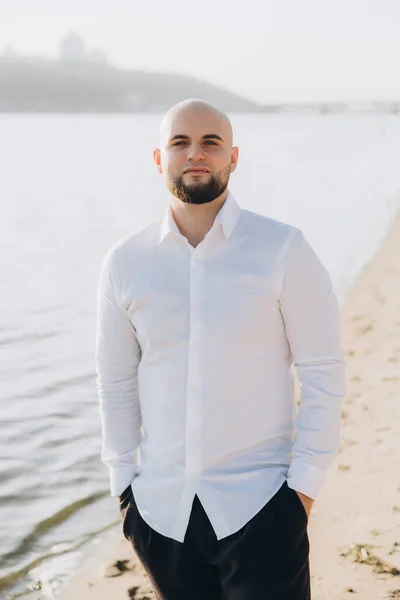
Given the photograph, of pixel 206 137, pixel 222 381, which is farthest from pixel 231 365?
pixel 206 137

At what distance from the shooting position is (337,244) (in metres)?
16.0

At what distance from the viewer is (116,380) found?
2.21m

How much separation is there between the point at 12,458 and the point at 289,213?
1702 centimetres

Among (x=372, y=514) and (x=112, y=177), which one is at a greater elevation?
(x=112, y=177)

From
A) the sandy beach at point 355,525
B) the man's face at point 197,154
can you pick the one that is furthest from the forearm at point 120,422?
the sandy beach at point 355,525

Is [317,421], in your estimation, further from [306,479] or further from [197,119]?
[197,119]

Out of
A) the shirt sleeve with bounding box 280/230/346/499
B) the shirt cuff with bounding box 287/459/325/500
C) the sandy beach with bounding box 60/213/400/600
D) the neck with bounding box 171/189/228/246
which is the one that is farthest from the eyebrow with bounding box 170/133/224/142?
the sandy beach with bounding box 60/213/400/600

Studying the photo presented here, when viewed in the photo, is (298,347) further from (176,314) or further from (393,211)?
(393,211)

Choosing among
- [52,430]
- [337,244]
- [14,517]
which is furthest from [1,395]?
[337,244]

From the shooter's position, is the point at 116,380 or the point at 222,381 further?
the point at 116,380

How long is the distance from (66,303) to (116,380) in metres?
8.79

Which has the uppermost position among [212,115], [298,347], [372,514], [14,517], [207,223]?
[212,115]

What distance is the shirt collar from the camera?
2.05 metres

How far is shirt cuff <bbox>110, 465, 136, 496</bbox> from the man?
5cm
